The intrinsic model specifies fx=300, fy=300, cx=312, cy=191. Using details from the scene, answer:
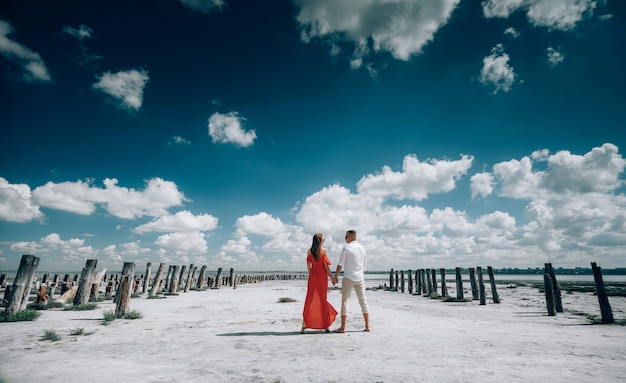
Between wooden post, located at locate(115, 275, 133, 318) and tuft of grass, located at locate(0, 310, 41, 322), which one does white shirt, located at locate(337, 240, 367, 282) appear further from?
tuft of grass, located at locate(0, 310, 41, 322)

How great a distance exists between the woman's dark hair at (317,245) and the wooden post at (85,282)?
374 inches

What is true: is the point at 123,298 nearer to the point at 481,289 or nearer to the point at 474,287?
the point at 481,289

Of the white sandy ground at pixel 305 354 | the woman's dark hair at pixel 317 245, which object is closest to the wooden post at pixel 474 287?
the white sandy ground at pixel 305 354

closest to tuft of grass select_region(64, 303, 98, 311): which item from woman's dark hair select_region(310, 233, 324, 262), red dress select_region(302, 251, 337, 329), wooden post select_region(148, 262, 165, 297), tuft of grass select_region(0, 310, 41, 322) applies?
tuft of grass select_region(0, 310, 41, 322)

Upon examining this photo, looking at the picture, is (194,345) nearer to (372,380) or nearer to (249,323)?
(249,323)

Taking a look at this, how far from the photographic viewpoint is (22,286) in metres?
8.59

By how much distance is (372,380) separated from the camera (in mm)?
3514

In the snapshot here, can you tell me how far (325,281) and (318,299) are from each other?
1.48ft

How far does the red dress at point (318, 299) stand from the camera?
21.7ft

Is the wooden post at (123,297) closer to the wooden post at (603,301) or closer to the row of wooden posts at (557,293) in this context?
the row of wooden posts at (557,293)

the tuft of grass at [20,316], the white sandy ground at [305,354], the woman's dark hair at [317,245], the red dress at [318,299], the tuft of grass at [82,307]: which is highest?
the woman's dark hair at [317,245]

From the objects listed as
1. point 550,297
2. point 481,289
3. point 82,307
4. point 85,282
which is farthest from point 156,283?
point 550,297

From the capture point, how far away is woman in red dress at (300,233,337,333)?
261 inches

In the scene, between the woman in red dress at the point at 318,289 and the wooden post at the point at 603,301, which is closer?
the woman in red dress at the point at 318,289
